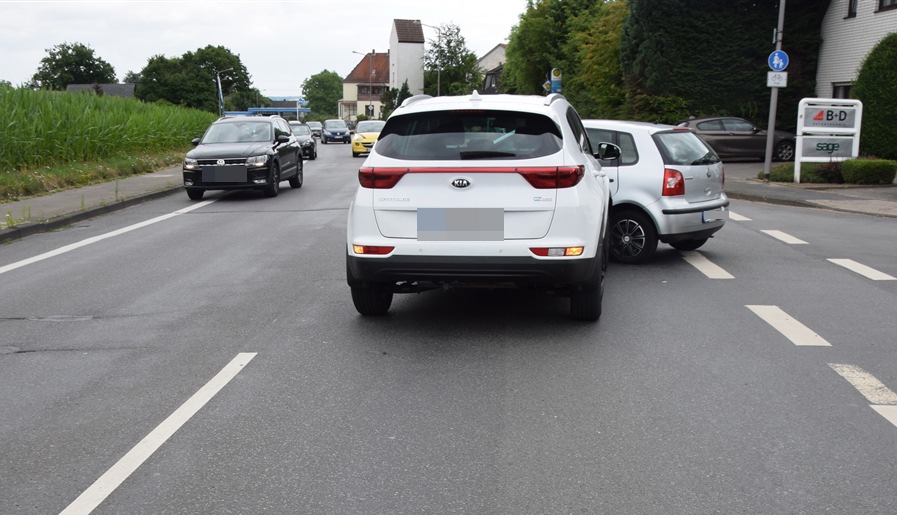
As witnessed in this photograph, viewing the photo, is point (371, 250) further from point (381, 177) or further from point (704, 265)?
point (704, 265)

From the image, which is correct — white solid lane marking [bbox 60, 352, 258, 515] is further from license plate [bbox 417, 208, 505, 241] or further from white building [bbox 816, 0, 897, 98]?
white building [bbox 816, 0, 897, 98]

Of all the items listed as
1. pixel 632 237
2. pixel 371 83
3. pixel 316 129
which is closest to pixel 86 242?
pixel 632 237

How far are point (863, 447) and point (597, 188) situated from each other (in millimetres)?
3096

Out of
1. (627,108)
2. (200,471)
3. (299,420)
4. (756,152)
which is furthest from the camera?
(627,108)

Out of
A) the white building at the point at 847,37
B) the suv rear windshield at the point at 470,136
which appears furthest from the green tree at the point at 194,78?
the suv rear windshield at the point at 470,136

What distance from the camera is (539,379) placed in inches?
217

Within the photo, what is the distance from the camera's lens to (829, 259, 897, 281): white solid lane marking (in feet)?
30.3

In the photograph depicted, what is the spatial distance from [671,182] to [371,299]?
3.96m

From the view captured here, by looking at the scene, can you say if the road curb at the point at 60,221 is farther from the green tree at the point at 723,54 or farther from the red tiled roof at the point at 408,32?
the red tiled roof at the point at 408,32

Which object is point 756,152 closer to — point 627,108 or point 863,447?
point 627,108

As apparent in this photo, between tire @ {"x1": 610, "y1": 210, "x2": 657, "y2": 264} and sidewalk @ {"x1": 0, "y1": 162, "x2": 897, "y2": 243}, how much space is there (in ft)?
24.3

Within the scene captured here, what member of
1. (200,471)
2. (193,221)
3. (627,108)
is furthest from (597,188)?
(627,108)

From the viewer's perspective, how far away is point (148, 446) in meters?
4.37

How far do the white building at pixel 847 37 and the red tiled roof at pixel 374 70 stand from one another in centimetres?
11843
